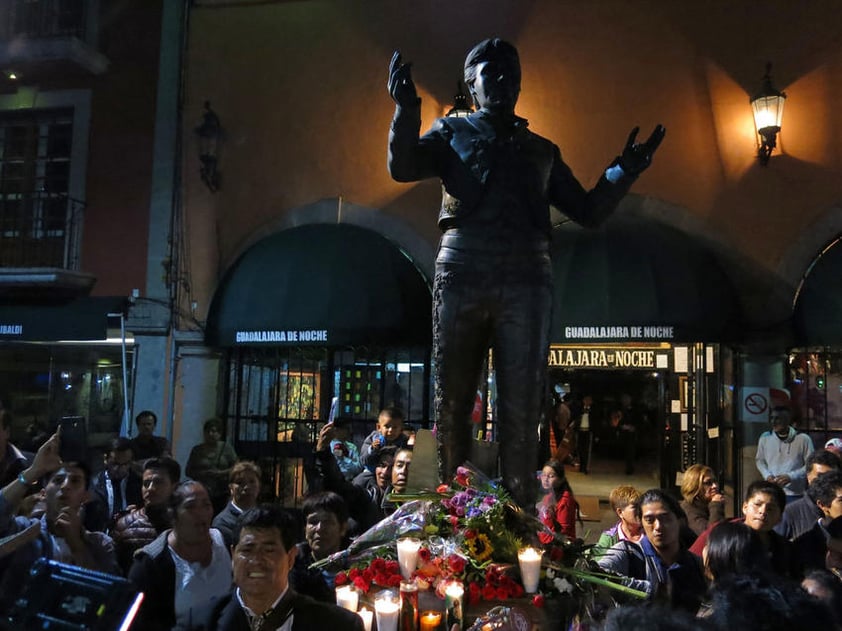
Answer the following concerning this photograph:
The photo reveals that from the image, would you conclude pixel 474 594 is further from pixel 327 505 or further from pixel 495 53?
pixel 495 53

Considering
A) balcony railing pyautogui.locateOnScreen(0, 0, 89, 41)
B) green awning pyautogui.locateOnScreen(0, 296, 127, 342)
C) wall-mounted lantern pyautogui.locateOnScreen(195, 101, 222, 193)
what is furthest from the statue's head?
balcony railing pyautogui.locateOnScreen(0, 0, 89, 41)

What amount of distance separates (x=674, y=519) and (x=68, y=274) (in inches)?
375

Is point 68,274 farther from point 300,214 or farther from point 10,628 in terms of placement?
point 10,628

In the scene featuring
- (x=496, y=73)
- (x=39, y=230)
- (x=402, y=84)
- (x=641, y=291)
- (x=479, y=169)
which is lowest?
(x=479, y=169)

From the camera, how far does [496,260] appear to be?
361 centimetres

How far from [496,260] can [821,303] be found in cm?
660

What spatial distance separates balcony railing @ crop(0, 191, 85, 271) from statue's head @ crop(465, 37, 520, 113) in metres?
9.14

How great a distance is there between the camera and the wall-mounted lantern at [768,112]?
897cm

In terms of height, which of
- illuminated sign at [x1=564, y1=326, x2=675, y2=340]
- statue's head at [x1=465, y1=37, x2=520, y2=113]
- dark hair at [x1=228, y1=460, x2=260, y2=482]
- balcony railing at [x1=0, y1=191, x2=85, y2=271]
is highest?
balcony railing at [x1=0, y1=191, x2=85, y2=271]

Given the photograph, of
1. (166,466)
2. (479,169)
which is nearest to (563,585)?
(479,169)

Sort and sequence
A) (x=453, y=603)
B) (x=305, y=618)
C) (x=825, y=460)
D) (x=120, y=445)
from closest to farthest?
(x=305, y=618) → (x=453, y=603) → (x=825, y=460) → (x=120, y=445)

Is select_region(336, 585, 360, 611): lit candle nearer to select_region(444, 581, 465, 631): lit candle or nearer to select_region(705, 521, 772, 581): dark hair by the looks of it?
select_region(444, 581, 465, 631): lit candle

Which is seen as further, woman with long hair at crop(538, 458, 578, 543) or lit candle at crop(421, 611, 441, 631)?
woman with long hair at crop(538, 458, 578, 543)

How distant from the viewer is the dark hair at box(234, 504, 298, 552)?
101 inches
